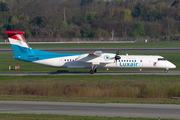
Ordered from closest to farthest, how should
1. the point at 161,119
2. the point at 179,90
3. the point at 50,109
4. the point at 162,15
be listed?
1. the point at 161,119
2. the point at 50,109
3. the point at 179,90
4. the point at 162,15

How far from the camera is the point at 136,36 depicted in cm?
13875

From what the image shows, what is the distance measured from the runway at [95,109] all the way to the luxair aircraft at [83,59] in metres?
17.2

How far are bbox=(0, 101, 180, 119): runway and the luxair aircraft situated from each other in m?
17.2

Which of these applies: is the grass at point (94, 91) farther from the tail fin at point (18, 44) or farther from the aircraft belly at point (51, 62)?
the tail fin at point (18, 44)

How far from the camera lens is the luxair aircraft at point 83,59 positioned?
3584 centimetres

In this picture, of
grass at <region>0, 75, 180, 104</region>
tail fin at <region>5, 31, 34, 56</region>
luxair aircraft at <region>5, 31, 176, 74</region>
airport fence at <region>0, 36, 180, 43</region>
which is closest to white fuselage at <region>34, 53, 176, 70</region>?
luxair aircraft at <region>5, 31, 176, 74</region>

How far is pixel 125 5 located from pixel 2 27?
92.3 m

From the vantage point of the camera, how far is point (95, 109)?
17.3 metres

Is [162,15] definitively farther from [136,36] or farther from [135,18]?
[136,36]

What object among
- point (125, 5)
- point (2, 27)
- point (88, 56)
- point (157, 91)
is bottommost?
point (157, 91)

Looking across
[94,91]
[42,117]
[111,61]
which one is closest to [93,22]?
[111,61]

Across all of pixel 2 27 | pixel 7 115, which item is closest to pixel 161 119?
pixel 7 115

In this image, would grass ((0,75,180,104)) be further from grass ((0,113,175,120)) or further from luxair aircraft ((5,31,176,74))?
luxair aircraft ((5,31,176,74))

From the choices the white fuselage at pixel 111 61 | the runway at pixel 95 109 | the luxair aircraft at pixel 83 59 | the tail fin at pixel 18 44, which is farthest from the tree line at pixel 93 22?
the runway at pixel 95 109
